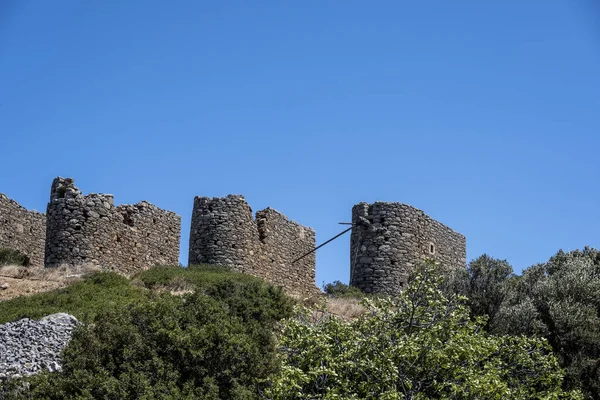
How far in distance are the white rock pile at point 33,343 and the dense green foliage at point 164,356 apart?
0.58 meters

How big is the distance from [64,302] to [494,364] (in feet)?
33.1

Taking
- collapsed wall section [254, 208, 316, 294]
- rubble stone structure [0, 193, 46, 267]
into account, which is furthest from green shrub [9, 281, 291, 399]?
rubble stone structure [0, 193, 46, 267]

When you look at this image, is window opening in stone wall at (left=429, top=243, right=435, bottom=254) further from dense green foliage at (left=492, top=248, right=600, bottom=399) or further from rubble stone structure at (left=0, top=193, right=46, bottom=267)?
rubble stone structure at (left=0, top=193, right=46, bottom=267)

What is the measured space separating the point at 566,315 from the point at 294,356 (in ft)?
29.5

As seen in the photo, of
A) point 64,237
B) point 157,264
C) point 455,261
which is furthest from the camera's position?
point 455,261

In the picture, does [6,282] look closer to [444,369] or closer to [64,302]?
[64,302]

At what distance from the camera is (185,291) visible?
24.1m

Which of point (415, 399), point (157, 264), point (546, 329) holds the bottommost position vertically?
point (415, 399)

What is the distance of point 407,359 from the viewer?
16547 millimetres

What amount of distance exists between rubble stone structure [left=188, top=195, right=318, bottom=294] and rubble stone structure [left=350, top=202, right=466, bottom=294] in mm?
2146

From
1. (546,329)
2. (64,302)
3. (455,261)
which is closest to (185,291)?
(64,302)

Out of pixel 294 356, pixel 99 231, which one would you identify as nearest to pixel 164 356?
pixel 294 356

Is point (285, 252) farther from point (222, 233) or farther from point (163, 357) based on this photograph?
point (163, 357)

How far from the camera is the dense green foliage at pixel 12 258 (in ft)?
95.6
